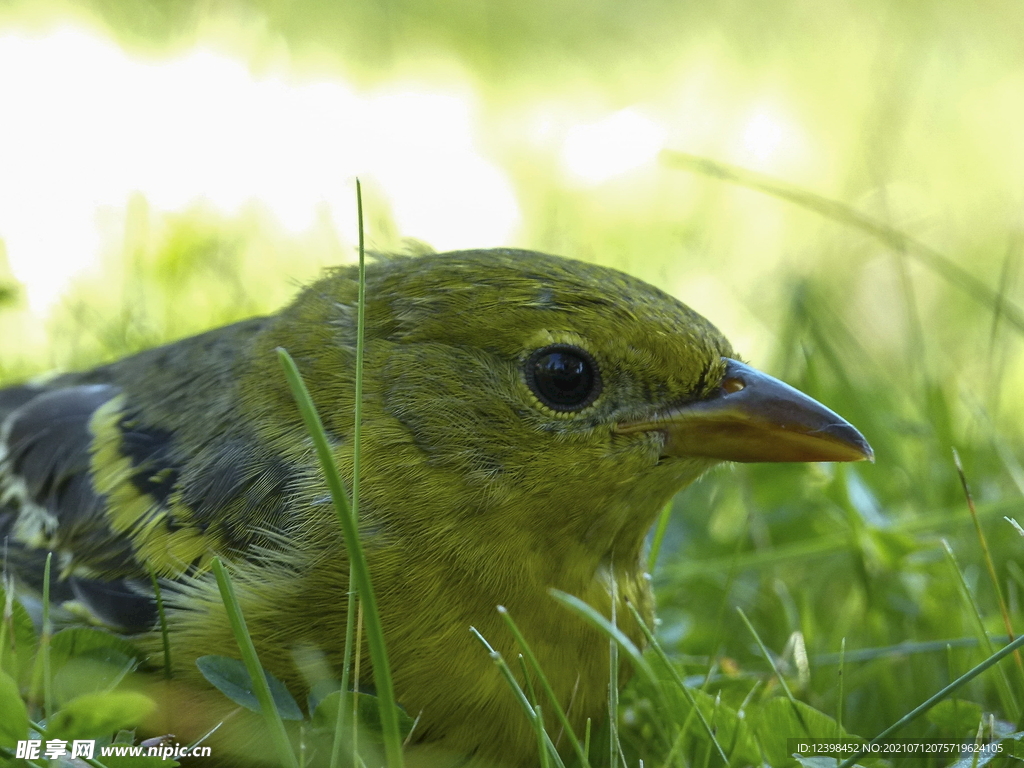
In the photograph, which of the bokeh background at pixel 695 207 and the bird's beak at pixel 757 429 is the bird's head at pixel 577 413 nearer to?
the bird's beak at pixel 757 429

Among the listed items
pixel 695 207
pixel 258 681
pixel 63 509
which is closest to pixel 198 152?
pixel 695 207

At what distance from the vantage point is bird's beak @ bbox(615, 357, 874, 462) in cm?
253

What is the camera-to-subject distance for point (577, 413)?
8.24 ft

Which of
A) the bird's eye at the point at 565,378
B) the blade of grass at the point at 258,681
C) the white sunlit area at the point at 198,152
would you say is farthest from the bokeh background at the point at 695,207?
the blade of grass at the point at 258,681

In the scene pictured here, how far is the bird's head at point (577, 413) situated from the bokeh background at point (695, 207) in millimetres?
451

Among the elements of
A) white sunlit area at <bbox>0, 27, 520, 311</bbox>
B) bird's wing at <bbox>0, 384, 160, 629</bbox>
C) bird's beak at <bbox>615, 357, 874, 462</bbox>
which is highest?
white sunlit area at <bbox>0, 27, 520, 311</bbox>

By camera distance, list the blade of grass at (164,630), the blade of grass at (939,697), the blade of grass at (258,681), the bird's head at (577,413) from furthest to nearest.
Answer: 1. the bird's head at (577,413)
2. the blade of grass at (164,630)
3. the blade of grass at (939,697)
4. the blade of grass at (258,681)

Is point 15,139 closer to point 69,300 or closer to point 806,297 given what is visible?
point 69,300

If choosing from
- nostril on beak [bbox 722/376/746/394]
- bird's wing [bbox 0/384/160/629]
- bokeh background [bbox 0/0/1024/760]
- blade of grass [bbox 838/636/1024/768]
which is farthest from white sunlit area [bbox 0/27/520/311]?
blade of grass [bbox 838/636/1024/768]

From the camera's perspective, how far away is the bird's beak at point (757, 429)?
253cm

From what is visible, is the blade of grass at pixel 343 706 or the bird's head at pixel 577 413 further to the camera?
the bird's head at pixel 577 413

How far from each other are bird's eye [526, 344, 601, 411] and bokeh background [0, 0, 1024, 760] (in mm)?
644

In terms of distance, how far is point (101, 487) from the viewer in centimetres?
298

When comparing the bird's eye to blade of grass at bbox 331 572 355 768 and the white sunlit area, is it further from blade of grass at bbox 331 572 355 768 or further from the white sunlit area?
the white sunlit area
